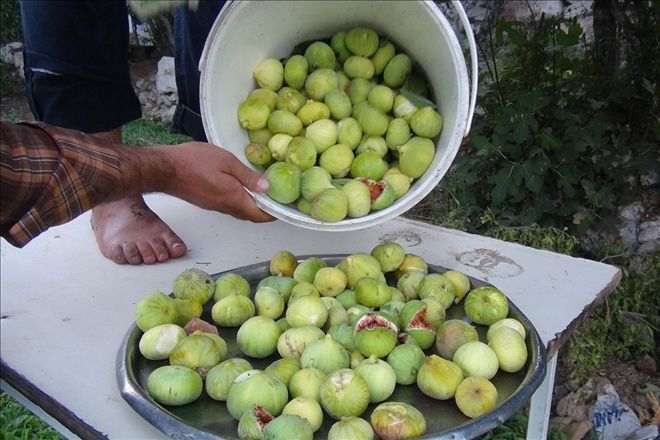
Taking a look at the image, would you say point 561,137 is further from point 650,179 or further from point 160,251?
point 160,251

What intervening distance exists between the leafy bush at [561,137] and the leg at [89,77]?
47.3 inches

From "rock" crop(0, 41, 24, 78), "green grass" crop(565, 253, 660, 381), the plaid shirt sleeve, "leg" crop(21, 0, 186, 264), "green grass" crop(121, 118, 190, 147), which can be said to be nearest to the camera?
the plaid shirt sleeve

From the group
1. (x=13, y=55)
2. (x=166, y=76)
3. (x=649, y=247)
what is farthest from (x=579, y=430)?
(x=13, y=55)

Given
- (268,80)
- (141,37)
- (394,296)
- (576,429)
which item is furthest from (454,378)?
(141,37)

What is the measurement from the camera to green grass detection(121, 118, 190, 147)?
4.36 metres

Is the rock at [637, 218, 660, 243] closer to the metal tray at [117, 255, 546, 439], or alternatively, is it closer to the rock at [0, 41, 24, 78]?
the metal tray at [117, 255, 546, 439]

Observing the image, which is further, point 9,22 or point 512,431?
point 9,22

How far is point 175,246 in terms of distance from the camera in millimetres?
1717

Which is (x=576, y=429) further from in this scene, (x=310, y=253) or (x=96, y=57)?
(x=96, y=57)

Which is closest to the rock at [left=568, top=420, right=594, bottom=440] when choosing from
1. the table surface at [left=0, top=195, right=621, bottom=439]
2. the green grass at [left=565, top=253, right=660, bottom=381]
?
the green grass at [left=565, top=253, right=660, bottom=381]

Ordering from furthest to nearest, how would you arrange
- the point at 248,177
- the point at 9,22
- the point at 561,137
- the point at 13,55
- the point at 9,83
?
the point at 9,22 → the point at 13,55 → the point at 9,83 → the point at 561,137 → the point at 248,177

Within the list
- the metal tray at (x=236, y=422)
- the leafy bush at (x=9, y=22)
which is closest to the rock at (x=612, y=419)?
the metal tray at (x=236, y=422)

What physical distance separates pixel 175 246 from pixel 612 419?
136cm

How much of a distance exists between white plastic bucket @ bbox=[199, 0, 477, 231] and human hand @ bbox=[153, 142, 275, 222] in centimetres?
4
